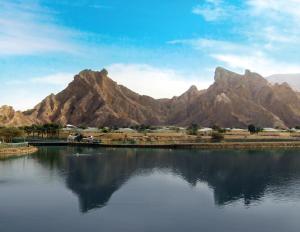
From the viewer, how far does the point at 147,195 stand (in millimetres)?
64750

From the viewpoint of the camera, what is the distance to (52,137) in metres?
197

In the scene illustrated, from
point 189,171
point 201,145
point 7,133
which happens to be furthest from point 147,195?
point 7,133

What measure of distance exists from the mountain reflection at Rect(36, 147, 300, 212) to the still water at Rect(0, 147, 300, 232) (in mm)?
173

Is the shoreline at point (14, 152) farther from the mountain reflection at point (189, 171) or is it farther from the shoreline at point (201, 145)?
the shoreline at point (201, 145)

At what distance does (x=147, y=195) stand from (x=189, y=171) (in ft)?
98.1

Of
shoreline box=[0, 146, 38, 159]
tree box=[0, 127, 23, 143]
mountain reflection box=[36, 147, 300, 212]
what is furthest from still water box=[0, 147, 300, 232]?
tree box=[0, 127, 23, 143]

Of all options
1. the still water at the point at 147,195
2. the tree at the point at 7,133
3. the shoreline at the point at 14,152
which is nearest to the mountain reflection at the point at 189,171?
the still water at the point at 147,195

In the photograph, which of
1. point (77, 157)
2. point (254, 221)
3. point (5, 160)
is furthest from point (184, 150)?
point (254, 221)

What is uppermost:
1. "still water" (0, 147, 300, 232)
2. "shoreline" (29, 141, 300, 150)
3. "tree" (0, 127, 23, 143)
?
"tree" (0, 127, 23, 143)

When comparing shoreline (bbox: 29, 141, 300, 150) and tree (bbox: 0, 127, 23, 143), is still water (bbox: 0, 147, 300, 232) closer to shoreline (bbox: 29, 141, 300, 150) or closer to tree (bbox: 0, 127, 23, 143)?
tree (bbox: 0, 127, 23, 143)

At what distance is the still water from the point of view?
4834 centimetres

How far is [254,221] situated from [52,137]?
15909cm

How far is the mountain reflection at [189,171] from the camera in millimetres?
67500

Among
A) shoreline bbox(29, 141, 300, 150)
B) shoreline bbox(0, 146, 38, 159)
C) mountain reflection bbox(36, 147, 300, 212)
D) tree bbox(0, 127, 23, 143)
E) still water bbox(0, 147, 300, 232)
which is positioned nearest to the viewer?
still water bbox(0, 147, 300, 232)
